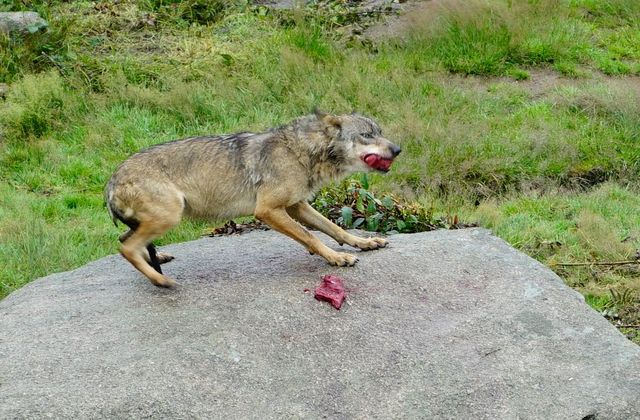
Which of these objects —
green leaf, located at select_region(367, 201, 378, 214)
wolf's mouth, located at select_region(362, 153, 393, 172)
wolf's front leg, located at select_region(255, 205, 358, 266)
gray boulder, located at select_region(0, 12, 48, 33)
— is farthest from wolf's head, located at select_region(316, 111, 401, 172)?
gray boulder, located at select_region(0, 12, 48, 33)

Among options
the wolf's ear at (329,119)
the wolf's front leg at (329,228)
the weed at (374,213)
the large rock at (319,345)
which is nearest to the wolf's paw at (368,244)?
the wolf's front leg at (329,228)

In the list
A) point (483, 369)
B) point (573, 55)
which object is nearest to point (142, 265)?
point (483, 369)

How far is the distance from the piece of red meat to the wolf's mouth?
961 millimetres

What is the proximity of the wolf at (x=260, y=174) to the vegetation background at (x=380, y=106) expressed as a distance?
71.9 inches

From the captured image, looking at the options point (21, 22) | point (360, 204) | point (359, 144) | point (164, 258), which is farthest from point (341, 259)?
point (21, 22)

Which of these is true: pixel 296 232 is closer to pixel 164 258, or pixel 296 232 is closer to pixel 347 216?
pixel 164 258

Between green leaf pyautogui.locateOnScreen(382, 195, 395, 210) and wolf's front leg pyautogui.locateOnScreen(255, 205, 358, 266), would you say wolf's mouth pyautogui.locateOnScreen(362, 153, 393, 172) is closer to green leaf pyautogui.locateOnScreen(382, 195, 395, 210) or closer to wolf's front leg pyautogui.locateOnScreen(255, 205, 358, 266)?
wolf's front leg pyautogui.locateOnScreen(255, 205, 358, 266)

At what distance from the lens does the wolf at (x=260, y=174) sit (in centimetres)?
656

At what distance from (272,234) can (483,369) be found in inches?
116

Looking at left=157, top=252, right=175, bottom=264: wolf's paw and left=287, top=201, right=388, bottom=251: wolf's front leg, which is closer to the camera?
left=287, top=201, right=388, bottom=251: wolf's front leg

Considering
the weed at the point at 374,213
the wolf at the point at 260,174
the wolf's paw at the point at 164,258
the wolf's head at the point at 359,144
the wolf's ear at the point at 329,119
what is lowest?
the weed at the point at 374,213

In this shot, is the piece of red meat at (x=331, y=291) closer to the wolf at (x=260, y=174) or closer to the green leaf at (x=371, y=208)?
the wolf at (x=260, y=174)

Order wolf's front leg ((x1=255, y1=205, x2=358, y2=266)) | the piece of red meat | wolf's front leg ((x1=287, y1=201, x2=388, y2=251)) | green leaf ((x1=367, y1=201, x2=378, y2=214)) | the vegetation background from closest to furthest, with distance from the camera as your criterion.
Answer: the piece of red meat, wolf's front leg ((x1=255, y1=205, x2=358, y2=266)), wolf's front leg ((x1=287, y1=201, x2=388, y2=251)), green leaf ((x1=367, y1=201, x2=378, y2=214)), the vegetation background

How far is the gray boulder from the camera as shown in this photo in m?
14.2
